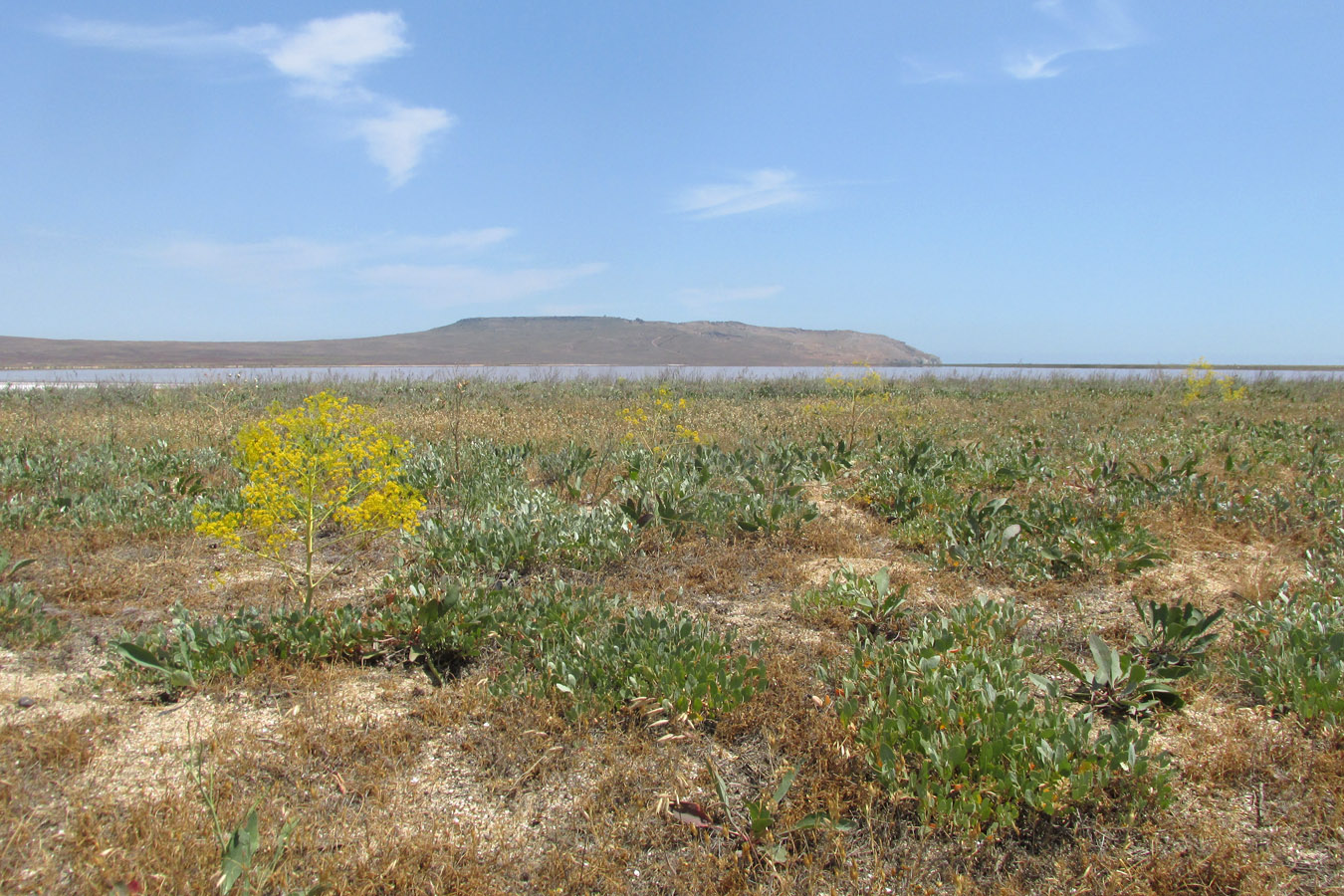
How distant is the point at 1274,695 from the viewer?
299cm

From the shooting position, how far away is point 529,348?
10244cm

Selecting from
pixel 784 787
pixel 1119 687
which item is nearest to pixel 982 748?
pixel 784 787

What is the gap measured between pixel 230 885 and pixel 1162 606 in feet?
12.9

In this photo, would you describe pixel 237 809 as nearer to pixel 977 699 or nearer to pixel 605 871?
pixel 605 871

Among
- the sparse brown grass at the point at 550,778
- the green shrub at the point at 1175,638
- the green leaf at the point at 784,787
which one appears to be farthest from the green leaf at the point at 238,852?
the green shrub at the point at 1175,638

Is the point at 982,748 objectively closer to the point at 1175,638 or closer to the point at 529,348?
the point at 1175,638

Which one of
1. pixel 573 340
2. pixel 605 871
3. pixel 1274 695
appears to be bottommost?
pixel 605 871

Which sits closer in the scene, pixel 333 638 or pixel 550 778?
pixel 550 778

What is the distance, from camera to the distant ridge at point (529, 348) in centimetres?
8425

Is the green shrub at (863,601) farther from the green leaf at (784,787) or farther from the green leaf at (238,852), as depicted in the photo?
the green leaf at (238,852)

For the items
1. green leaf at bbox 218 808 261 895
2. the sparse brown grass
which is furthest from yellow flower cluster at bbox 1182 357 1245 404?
green leaf at bbox 218 808 261 895

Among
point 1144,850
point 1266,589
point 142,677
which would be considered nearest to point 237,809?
point 142,677

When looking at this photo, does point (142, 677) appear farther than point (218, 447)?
No

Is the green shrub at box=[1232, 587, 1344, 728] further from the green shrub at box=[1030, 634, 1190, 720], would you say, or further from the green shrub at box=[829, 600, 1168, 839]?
the green shrub at box=[829, 600, 1168, 839]
